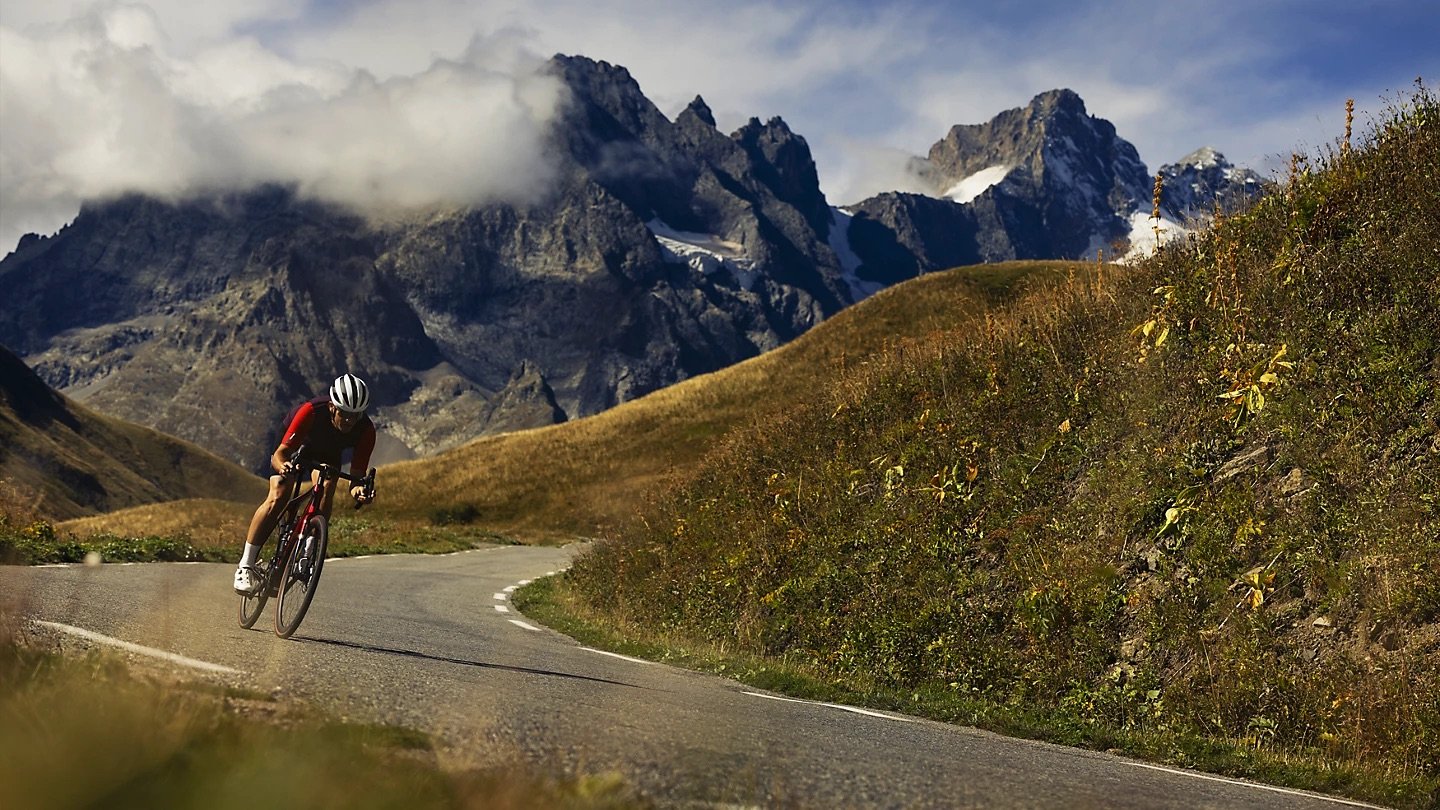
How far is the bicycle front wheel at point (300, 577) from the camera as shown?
10.3 meters

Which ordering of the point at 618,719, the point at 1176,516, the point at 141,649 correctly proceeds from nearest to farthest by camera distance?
1. the point at 618,719
2. the point at 141,649
3. the point at 1176,516

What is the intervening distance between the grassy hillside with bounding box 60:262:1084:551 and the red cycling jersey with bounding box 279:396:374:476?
36.2m

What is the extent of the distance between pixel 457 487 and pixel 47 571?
176 ft

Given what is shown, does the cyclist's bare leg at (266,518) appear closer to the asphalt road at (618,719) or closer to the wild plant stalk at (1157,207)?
the asphalt road at (618,719)

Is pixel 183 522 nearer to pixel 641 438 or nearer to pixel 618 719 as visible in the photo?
pixel 641 438

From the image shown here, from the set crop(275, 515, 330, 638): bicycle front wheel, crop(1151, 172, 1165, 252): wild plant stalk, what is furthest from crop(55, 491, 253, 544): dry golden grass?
crop(1151, 172, 1165, 252): wild plant stalk

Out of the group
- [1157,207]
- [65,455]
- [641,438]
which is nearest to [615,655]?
[1157,207]

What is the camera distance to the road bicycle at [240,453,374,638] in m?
10.4

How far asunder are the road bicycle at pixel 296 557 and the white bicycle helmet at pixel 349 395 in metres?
0.62

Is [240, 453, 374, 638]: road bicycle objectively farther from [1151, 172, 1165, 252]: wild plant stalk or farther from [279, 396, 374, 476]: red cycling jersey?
[1151, 172, 1165, 252]: wild plant stalk

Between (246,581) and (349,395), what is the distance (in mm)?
2098

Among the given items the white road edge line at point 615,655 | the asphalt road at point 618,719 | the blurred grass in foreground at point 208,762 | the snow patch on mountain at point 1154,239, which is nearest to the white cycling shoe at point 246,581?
the asphalt road at point 618,719

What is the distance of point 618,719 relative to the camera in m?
6.80

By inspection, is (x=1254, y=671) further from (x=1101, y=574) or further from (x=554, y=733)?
(x=554, y=733)
